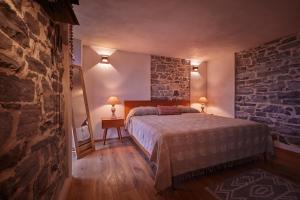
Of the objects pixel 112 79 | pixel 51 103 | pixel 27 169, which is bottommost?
pixel 27 169

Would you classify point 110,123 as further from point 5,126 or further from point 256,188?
point 256,188

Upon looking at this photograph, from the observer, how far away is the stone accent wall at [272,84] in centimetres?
303

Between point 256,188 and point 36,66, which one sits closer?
point 36,66

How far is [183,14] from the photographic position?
2.21m

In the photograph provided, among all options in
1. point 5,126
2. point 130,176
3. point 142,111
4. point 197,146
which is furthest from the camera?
point 142,111

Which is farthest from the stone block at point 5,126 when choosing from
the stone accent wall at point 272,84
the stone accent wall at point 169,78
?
the stone accent wall at point 272,84

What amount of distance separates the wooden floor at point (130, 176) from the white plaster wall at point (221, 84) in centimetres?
181

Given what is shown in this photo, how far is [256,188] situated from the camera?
1879 mm

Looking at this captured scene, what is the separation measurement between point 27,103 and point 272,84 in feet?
14.6

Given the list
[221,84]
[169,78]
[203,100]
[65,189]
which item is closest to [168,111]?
[169,78]

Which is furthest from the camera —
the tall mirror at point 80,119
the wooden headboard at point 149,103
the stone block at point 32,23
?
the wooden headboard at point 149,103

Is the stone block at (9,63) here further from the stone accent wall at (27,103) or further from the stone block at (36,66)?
the stone block at (36,66)

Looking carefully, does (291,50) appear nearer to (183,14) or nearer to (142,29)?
(183,14)

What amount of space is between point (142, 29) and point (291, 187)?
3268 mm
